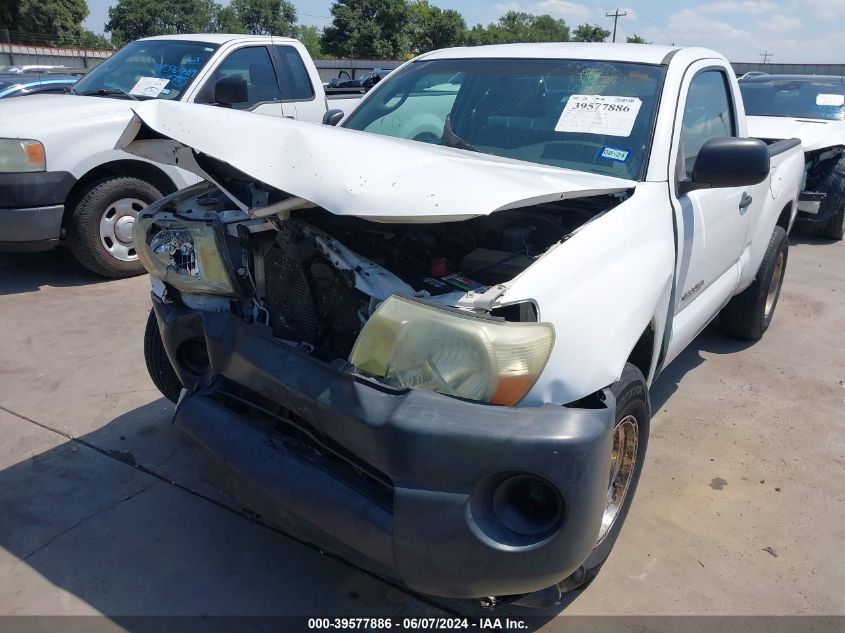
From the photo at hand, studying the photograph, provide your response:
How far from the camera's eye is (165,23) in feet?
246

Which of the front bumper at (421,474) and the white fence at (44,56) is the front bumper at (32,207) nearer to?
the front bumper at (421,474)

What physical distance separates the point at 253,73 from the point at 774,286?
15.0 feet

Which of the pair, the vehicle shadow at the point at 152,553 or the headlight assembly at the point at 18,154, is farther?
the headlight assembly at the point at 18,154

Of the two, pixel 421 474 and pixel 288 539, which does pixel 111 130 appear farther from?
pixel 421 474

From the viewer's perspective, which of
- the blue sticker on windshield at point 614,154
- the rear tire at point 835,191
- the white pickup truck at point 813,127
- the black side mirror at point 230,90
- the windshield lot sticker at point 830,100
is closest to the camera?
the blue sticker on windshield at point 614,154

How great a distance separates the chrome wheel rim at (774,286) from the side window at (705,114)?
127cm

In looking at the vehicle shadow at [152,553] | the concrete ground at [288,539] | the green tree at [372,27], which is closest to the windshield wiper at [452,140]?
the concrete ground at [288,539]

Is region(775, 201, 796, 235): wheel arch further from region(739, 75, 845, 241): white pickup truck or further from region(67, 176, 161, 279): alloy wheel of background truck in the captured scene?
region(67, 176, 161, 279): alloy wheel of background truck

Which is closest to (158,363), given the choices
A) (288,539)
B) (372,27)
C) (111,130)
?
(288,539)

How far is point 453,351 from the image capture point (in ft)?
6.32

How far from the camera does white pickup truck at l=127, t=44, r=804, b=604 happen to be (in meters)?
1.89

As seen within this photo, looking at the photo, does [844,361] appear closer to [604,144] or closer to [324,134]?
[604,144]

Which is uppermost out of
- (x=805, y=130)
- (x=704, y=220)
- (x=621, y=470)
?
(x=805, y=130)

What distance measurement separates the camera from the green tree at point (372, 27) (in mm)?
63750
